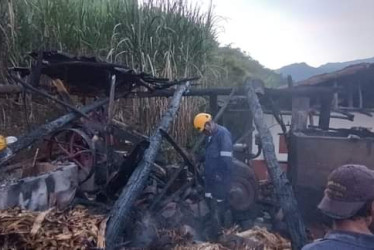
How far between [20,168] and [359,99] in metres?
6.66

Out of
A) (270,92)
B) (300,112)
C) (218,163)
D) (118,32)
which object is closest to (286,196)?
(218,163)

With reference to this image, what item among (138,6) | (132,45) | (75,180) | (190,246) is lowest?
(190,246)

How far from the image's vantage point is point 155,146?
5.73 metres

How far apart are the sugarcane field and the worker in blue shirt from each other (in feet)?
0.07

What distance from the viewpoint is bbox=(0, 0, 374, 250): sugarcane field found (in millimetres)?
3655

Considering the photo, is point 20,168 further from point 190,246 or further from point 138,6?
point 138,6

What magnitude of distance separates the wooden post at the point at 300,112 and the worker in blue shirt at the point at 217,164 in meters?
1.17

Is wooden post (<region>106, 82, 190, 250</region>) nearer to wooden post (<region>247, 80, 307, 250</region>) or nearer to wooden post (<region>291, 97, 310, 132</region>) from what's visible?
wooden post (<region>247, 80, 307, 250</region>)

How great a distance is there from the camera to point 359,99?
31.8 feet

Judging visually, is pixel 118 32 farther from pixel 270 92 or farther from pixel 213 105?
pixel 270 92

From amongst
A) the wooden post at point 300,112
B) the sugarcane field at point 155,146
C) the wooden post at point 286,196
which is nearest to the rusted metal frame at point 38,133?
the sugarcane field at point 155,146

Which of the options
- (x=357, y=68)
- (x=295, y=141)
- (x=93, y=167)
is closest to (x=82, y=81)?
(x=93, y=167)

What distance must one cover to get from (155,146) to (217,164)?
1.55m

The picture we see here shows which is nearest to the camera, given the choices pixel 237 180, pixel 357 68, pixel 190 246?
pixel 190 246
